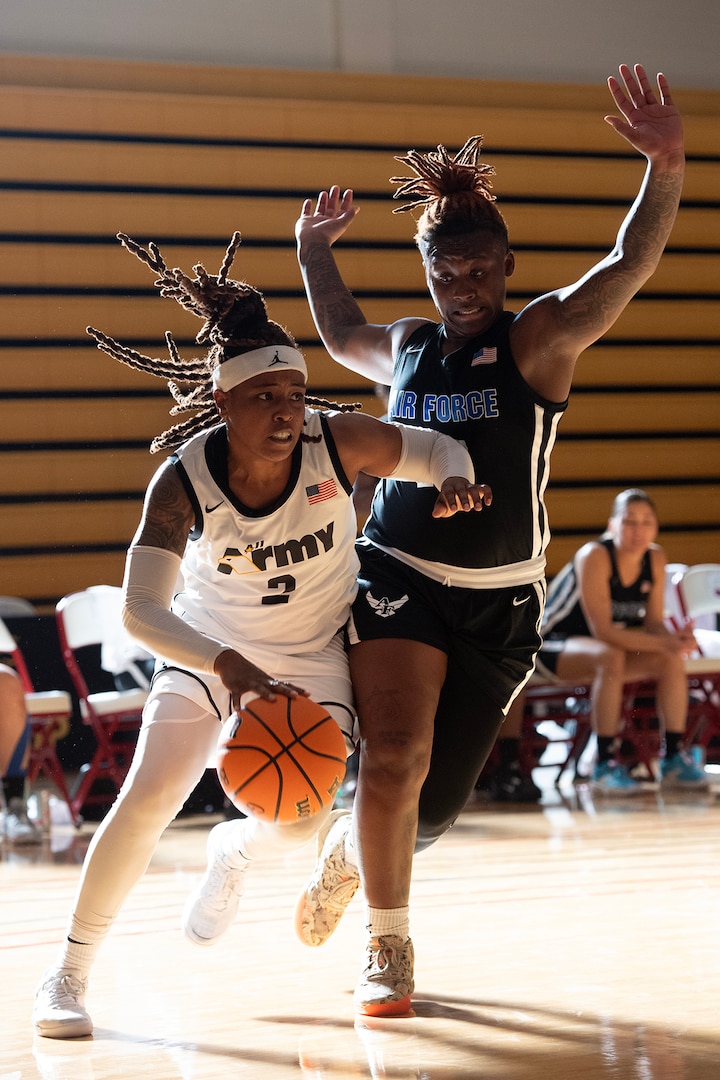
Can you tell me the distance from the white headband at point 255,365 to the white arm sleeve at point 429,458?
0.28 meters

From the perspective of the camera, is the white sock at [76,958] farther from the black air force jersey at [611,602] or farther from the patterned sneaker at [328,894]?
the black air force jersey at [611,602]

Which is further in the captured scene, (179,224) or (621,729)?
(179,224)

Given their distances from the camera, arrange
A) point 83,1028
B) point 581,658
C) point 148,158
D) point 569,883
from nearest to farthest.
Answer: point 83,1028, point 569,883, point 581,658, point 148,158

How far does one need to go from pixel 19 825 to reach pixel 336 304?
3.06 metres

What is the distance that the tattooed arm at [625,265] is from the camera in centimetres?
288

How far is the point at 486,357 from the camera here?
2.98 metres

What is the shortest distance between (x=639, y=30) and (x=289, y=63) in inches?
105

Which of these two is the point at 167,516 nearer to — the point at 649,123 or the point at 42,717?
the point at 649,123

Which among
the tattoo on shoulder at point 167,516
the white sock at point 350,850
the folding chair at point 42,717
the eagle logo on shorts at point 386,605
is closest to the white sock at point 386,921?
the white sock at point 350,850

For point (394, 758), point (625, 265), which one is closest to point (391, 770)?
point (394, 758)

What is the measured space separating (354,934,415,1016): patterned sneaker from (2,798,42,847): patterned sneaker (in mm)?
3132

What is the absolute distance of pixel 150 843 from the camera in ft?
8.66

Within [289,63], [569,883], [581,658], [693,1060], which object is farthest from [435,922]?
[289,63]

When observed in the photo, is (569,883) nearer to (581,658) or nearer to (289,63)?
(581,658)
